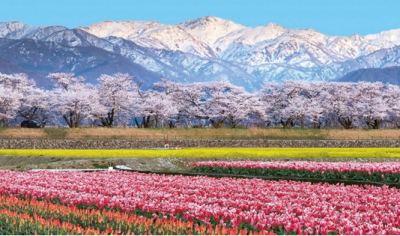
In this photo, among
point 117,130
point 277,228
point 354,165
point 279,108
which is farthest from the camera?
point 279,108

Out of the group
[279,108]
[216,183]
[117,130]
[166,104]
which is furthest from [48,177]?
[279,108]

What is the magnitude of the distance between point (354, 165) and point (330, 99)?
2872 inches

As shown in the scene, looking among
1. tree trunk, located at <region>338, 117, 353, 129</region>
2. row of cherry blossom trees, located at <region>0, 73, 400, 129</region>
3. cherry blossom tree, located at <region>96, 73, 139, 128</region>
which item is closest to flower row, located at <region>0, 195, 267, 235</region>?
row of cherry blossom trees, located at <region>0, 73, 400, 129</region>

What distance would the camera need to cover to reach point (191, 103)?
88375 mm

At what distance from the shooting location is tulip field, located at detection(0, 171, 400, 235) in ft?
29.8

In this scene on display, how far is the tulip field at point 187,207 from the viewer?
9.08 meters

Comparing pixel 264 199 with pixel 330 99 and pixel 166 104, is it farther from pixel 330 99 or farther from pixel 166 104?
pixel 330 99

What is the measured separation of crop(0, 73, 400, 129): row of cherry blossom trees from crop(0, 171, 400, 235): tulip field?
60483mm

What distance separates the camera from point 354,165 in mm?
20859

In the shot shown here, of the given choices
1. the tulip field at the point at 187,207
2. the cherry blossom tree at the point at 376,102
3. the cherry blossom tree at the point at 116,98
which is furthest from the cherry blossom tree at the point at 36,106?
the tulip field at the point at 187,207

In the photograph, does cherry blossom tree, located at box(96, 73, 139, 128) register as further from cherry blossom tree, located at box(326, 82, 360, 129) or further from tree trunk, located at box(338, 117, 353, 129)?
tree trunk, located at box(338, 117, 353, 129)

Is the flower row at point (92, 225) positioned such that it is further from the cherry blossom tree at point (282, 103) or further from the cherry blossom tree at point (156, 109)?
the cherry blossom tree at point (282, 103)

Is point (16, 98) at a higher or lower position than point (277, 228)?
higher

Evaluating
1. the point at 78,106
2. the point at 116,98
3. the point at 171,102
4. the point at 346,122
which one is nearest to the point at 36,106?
the point at 78,106
